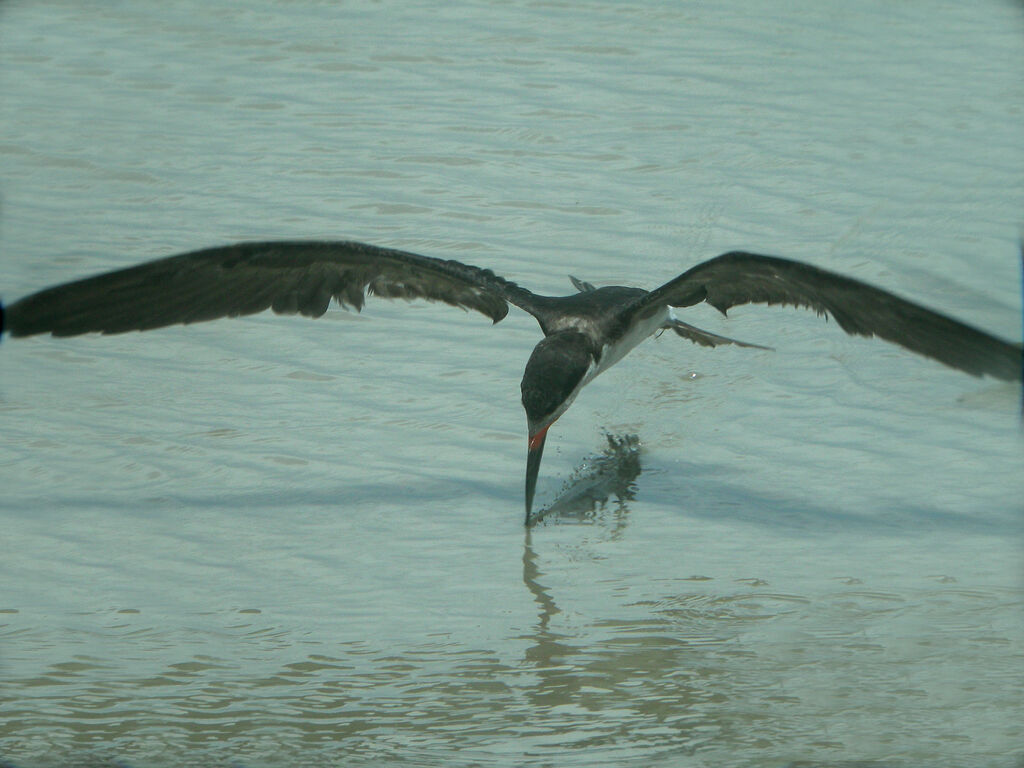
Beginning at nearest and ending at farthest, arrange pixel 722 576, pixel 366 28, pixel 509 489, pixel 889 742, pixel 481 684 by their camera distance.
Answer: pixel 889 742
pixel 481 684
pixel 722 576
pixel 509 489
pixel 366 28

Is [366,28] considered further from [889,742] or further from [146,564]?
[889,742]

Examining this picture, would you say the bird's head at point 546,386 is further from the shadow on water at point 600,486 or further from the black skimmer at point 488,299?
the shadow on water at point 600,486

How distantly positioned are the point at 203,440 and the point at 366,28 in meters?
7.33

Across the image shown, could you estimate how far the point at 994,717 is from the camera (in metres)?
4.92

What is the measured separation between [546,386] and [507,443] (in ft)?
3.20

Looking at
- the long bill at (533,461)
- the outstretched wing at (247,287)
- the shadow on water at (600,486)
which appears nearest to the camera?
the outstretched wing at (247,287)

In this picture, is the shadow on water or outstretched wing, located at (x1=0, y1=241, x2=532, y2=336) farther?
the shadow on water

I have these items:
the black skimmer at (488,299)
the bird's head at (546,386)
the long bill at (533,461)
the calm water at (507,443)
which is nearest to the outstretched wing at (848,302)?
the black skimmer at (488,299)

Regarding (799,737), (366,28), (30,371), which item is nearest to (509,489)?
(799,737)

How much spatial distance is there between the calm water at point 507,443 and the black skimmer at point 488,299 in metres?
0.67

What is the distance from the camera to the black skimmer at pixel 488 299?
18.0 feet

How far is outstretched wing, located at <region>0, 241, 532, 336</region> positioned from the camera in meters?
6.01

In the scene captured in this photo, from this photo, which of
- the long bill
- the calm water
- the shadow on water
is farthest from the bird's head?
the calm water

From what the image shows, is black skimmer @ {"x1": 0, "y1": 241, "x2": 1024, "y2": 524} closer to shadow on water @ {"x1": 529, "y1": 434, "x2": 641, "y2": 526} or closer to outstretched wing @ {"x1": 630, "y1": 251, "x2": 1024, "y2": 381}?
outstretched wing @ {"x1": 630, "y1": 251, "x2": 1024, "y2": 381}
